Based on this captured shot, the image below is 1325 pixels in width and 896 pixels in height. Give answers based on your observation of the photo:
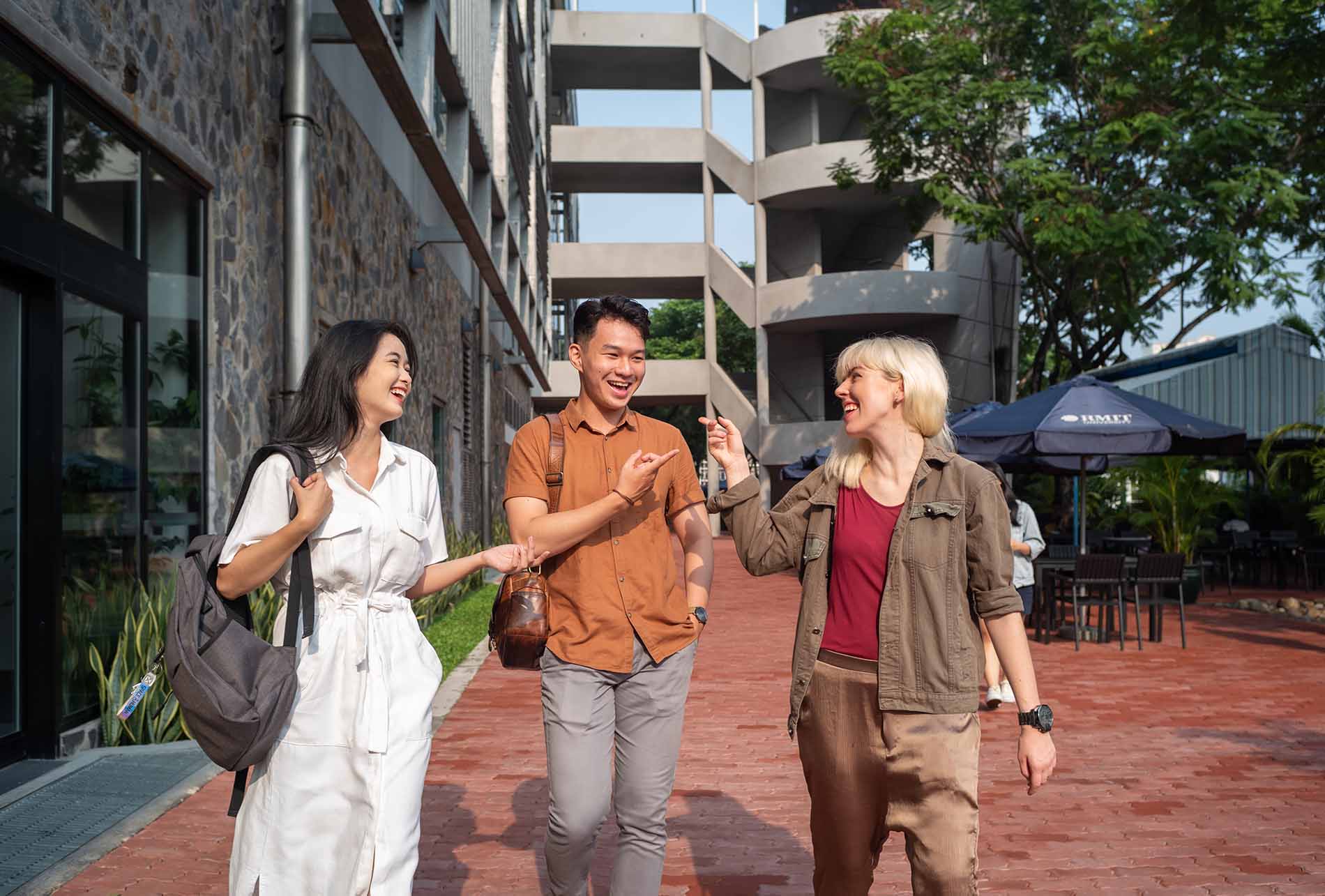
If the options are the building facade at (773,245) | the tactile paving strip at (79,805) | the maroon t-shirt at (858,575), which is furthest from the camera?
the building facade at (773,245)

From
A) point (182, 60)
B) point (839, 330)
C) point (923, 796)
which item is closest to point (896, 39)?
point (839, 330)

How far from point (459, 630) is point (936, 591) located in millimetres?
10155

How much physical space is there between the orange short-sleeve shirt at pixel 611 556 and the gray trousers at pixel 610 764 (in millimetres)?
64

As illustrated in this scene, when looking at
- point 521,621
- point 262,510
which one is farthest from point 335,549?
point 521,621

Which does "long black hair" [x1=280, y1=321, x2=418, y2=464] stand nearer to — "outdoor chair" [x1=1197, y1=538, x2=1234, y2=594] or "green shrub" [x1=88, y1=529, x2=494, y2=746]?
"green shrub" [x1=88, y1=529, x2=494, y2=746]

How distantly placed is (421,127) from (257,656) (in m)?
7.96

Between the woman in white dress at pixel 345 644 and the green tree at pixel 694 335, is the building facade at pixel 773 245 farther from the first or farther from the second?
the woman in white dress at pixel 345 644

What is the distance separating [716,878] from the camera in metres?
4.77

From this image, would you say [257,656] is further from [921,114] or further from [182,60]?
[921,114]

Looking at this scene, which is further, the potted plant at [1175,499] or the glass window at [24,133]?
the potted plant at [1175,499]

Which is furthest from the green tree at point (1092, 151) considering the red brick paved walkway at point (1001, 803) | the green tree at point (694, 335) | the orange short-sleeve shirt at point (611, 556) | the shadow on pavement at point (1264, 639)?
the green tree at point (694, 335)

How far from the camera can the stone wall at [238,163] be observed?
6.57 m

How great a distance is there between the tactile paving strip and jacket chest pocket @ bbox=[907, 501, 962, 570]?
3.29 meters

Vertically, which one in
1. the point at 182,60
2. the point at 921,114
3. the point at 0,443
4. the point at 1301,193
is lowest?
the point at 0,443
